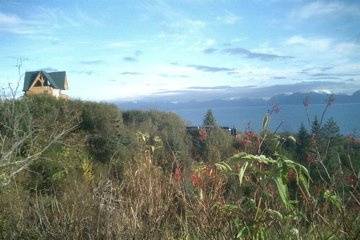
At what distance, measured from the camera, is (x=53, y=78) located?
5525 centimetres

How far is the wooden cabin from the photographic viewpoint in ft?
171

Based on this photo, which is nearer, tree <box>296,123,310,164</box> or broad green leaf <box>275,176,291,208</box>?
broad green leaf <box>275,176,291,208</box>

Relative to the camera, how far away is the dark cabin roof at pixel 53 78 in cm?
Answer: 5247

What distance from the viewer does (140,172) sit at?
13.8ft

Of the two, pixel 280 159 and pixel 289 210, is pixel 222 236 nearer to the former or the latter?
pixel 289 210

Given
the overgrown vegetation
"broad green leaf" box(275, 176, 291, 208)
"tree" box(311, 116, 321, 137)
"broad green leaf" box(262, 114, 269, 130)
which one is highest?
"broad green leaf" box(262, 114, 269, 130)

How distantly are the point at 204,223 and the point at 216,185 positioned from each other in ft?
1.18

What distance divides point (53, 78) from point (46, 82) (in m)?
1.71

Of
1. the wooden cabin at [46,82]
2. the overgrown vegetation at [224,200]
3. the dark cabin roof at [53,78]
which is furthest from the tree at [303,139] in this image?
the dark cabin roof at [53,78]

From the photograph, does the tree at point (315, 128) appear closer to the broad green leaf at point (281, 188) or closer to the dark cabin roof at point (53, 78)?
the broad green leaf at point (281, 188)

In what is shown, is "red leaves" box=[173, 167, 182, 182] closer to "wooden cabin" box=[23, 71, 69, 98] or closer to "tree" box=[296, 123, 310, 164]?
"tree" box=[296, 123, 310, 164]

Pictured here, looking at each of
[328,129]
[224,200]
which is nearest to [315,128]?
[224,200]

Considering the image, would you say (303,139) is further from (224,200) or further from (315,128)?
(224,200)

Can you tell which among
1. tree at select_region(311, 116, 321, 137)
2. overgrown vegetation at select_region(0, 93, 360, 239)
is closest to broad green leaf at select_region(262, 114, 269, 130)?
overgrown vegetation at select_region(0, 93, 360, 239)
